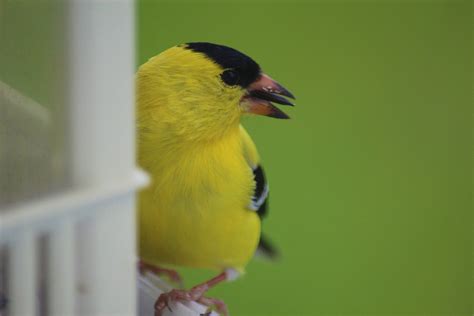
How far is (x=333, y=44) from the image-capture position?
2844 mm

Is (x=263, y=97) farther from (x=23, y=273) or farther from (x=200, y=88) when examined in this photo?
(x=23, y=273)

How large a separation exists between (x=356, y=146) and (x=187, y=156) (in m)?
1.95

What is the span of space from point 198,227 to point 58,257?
467 millimetres

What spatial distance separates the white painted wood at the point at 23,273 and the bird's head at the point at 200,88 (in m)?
0.42

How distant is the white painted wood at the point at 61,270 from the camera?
0.53 metres

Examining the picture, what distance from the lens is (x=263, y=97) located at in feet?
3.49

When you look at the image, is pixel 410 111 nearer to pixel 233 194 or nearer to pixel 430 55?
pixel 430 55

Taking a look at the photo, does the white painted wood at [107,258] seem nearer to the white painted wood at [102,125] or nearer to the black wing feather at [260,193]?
the white painted wood at [102,125]

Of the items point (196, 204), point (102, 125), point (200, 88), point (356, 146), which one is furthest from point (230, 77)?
point (356, 146)

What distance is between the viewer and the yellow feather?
0.95 metres

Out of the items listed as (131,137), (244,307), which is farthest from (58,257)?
(244,307)

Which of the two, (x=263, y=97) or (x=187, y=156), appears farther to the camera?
(x=263, y=97)

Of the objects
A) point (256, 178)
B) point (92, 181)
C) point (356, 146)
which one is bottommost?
point (356, 146)

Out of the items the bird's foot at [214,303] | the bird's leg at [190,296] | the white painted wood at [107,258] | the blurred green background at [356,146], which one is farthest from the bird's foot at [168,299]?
the blurred green background at [356,146]
